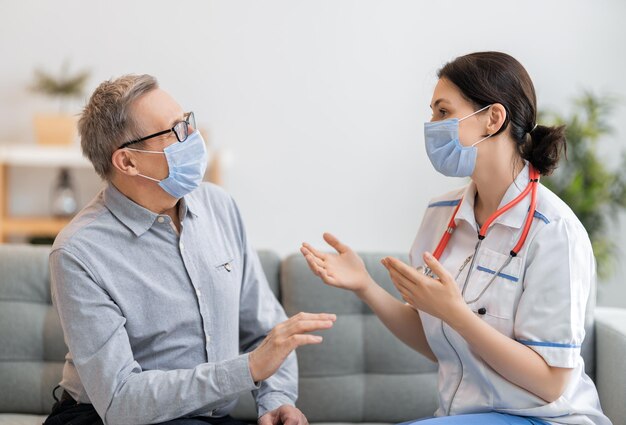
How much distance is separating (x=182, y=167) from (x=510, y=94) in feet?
2.65

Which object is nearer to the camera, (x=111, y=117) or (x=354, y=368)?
(x=111, y=117)

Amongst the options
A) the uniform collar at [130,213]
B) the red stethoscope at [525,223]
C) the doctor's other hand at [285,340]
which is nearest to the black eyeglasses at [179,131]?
the uniform collar at [130,213]

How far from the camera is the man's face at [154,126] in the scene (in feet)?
5.99

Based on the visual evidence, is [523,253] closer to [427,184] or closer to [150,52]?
[427,184]

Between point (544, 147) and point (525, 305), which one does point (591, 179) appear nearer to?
point (544, 147)

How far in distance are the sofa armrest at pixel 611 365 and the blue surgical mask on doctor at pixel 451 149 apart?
2.14 ft

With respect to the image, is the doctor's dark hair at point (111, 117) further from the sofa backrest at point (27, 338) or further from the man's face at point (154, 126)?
the sofa backrest at point (27, 338)

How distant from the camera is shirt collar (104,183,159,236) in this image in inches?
71.4

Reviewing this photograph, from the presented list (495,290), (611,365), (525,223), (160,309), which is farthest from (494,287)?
(160,309)

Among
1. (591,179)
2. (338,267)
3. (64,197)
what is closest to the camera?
(338,267)

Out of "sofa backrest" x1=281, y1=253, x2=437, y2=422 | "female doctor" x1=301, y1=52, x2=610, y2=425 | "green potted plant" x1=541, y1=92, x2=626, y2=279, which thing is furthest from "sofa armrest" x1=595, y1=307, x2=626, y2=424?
"green potted plant" x1=541, y1=92, x2=626, y2=279

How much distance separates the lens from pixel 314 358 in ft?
7.39

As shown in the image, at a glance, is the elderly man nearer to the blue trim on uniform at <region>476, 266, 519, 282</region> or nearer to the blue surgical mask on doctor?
the blue trim on uniform at <region>476, 266, 519, 282</region>

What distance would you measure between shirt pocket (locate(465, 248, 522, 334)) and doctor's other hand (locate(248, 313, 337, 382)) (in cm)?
36
